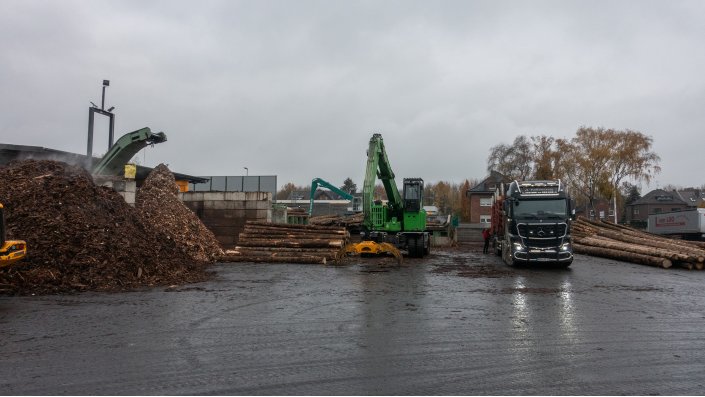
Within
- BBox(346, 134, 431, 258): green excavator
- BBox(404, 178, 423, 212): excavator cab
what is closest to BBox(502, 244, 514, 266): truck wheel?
BBox(346, 134, 431, 258): green excavator

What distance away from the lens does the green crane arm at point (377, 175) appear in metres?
22.9

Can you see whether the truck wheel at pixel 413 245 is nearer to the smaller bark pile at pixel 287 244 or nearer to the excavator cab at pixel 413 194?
the excavator cab at pixel 413 194

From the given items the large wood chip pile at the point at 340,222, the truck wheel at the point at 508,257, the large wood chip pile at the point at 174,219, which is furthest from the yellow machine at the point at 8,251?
the large wood chip pile at the point at 340,222

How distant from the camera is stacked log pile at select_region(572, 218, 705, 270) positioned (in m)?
19.8

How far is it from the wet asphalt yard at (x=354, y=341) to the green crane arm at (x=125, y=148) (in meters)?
8.61

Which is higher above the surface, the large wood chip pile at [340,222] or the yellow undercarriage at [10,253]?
the large wood chip pile at [340,222]

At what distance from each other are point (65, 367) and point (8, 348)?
4.80 feet

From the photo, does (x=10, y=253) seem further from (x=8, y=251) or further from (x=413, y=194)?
(x=413, y=194)

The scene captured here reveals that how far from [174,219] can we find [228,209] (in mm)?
3284

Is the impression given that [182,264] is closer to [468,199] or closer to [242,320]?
[242,320]

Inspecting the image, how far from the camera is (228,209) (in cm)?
2253

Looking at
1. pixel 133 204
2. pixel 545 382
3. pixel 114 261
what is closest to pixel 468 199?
pixel 133 204

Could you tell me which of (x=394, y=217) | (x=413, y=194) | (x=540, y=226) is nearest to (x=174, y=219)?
(x=394, y=217)

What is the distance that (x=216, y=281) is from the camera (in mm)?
13328
